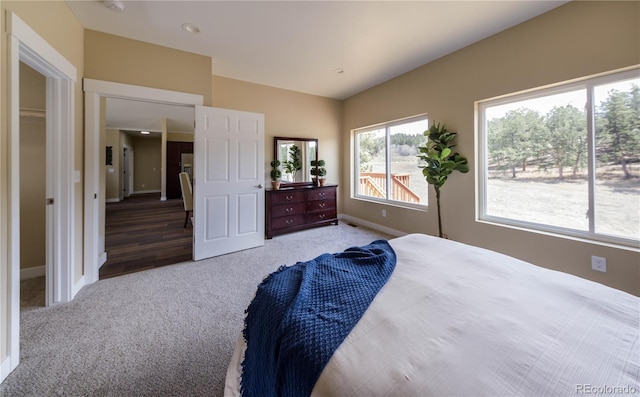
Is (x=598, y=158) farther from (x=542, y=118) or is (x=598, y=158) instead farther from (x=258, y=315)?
(x=258, y=315)

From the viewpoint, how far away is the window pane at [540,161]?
2318mm

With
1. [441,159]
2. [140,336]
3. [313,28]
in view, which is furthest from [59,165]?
[441,159]

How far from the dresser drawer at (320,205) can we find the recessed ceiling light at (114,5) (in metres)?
3.33

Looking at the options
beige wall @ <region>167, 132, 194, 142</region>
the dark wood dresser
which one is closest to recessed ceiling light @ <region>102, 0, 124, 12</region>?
the dark wood dresser

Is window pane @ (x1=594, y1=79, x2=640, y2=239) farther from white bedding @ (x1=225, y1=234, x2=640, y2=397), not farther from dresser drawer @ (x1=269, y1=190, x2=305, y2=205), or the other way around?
dresser drawer @ (x1=269, y1=190, x2=305, y2=205)

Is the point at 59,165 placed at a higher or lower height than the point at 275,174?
lower

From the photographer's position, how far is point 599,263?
2.13 meters

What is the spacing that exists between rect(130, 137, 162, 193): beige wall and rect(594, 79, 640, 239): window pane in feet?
38.4

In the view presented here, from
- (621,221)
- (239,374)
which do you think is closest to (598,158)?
(621,221)

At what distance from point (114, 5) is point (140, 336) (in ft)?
9.33

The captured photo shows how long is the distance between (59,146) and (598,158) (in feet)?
15.8

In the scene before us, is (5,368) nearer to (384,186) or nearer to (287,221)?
(287,221)

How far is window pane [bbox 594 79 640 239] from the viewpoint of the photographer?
200 centimetres

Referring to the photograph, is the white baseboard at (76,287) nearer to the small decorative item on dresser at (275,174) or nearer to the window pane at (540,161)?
the small decorative item on dresser at (275,174)
